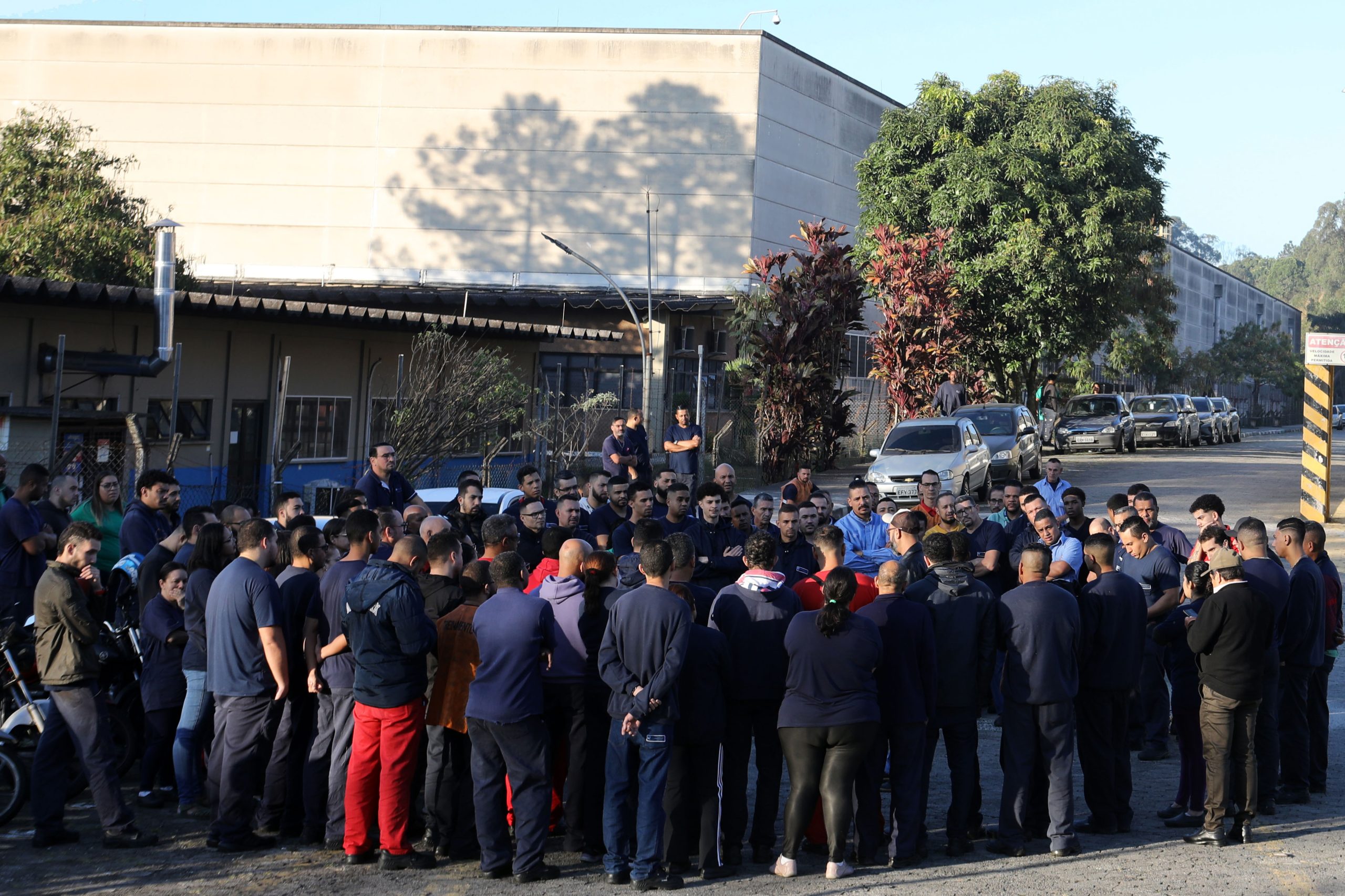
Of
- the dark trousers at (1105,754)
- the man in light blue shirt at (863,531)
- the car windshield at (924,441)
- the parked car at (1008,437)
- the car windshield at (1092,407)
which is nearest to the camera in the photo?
the dark trousers at (1105,754)

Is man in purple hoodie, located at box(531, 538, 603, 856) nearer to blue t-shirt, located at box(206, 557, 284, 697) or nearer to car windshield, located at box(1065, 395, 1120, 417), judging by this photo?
blue t-shirt, located at box(206, 557, 284, 697)

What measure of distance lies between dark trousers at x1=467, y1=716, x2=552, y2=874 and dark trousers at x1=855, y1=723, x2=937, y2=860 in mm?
1738

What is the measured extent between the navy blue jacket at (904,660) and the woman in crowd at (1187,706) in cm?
175

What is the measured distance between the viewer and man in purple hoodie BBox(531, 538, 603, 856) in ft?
23.2

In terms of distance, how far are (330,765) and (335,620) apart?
81 cm

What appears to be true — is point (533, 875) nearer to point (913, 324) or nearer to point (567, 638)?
point (567, 638)

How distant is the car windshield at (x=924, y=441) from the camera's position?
23000 mm

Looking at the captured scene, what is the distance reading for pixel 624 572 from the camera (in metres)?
8.05

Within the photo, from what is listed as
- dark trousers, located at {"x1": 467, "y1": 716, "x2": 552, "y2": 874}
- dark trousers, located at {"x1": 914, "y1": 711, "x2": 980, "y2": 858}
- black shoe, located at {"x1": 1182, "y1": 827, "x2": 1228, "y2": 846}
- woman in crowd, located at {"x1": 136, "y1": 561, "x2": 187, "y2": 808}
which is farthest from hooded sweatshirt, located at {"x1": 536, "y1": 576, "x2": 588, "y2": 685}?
black shoe, located at {"x1": 1182, "y1": 827, "x2": 1228, "y2": 846}

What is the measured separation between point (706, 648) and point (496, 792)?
4.42 ft

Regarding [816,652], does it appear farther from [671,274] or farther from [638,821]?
[671,274]

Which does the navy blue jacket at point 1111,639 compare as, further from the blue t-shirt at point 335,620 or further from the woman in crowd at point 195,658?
the woman in crowd at point 195,658

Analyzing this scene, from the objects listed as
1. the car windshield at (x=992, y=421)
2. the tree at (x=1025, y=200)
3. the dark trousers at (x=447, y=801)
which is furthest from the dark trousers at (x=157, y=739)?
the tree at (x=1025, y=200)

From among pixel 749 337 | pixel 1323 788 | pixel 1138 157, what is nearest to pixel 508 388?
pixel 749 337
